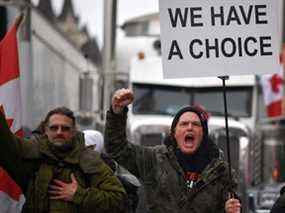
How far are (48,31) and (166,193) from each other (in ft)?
30.4

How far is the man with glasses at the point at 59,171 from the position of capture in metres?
6.22

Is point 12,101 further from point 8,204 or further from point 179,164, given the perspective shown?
point 179,164

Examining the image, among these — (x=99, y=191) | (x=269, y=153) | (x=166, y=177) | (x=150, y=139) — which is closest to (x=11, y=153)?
(x=99, y=191)

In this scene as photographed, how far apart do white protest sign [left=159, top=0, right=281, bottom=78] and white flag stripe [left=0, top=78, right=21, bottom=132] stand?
1.19 metres

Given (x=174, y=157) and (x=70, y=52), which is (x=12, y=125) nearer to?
(x=174, y=157)

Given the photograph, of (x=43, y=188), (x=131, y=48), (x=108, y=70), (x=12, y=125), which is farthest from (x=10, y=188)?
(x=131, y=48)

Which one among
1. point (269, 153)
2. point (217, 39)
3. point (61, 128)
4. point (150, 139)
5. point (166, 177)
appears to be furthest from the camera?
point (269, 153)

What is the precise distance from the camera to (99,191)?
624 centimetres

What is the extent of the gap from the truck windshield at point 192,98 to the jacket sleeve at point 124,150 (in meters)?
11.5

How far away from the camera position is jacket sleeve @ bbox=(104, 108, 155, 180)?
6.64 meters

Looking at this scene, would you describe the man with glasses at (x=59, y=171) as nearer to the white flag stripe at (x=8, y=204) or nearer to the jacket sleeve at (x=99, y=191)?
the jacket sleeve at (x=99, y=191)

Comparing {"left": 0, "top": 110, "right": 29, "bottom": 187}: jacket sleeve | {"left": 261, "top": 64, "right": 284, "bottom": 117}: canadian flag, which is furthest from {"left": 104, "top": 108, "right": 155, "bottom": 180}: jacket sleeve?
{"left": 261, "top": 64, "right": 284, "bottom": 117}: canadian flag

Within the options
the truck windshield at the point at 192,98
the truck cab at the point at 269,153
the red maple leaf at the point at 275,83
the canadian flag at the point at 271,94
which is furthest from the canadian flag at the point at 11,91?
the red maple leaf at the point at 275,83

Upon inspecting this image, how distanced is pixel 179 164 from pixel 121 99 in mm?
535
